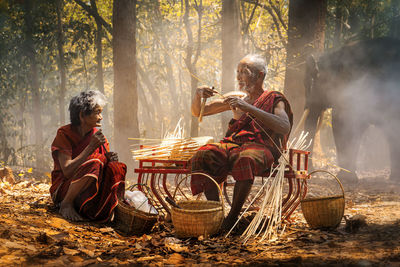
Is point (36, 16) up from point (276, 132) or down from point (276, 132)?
up

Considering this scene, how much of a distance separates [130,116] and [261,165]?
448 cm

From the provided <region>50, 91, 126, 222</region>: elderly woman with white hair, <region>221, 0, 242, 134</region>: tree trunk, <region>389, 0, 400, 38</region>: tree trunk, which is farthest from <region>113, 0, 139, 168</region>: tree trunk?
<region>389, 0, 400, 38</region>: tree trunk

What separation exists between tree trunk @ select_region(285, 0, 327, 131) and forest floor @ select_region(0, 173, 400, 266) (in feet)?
16.0

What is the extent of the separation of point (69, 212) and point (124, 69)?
431 cm

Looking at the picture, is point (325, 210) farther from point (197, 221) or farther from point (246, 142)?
point (197, 221)

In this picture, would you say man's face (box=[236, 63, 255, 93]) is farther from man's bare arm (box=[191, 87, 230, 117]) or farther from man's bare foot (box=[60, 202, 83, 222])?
man's bare foot (box=[60, 202, 83, 222])

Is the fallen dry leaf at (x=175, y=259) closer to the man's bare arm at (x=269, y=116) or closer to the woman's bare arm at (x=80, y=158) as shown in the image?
the woman's bare arm at (x=80, y=158)

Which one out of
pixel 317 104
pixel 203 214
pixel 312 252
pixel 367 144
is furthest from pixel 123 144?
pixel 367 144

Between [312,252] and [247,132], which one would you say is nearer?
[312,252]

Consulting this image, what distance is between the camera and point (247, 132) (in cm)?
372

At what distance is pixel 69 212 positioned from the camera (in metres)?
3.49

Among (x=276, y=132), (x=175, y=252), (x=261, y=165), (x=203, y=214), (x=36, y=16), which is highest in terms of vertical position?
(x=36, y=16)

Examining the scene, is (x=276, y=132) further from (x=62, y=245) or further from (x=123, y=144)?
(x=123, y=144)

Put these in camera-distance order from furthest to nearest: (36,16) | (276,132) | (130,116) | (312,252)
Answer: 1. (36,16)
2. (130,116)
3. (276,132)
4. (312,252)
